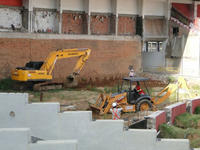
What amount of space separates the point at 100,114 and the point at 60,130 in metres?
5.96

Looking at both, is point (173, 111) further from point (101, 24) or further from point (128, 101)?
point (101, 24)

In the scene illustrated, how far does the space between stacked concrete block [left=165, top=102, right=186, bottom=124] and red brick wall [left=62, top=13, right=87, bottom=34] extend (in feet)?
48.0

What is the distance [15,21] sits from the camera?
26.2 m

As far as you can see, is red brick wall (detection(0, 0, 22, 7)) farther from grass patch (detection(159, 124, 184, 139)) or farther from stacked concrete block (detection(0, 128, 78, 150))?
stacked concrete block (detection(0, 128, 78, 150))

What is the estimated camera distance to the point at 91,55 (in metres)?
28.6

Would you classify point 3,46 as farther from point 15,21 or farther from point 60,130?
point 60,130

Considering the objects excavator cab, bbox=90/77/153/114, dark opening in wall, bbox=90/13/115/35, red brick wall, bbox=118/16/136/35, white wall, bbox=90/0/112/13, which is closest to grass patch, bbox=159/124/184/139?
excavator cab, bbox=90/77/153/114

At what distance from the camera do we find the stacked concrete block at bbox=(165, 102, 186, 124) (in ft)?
47.9

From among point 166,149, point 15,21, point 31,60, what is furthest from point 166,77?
point 166,149

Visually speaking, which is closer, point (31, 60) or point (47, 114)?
point (47, 114)

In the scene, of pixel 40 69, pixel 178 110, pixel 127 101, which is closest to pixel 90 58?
pixel 40 69

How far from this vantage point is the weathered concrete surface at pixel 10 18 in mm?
25458

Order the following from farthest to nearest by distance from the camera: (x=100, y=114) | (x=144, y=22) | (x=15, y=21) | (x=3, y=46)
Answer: (x=144, y=22) < (x=15, y=21) < (x=3, y=46) < (x=100, y=114)

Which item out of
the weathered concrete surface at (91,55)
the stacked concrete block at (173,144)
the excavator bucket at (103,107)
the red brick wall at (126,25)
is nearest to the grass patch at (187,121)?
the excavator bucket at (103,107)
